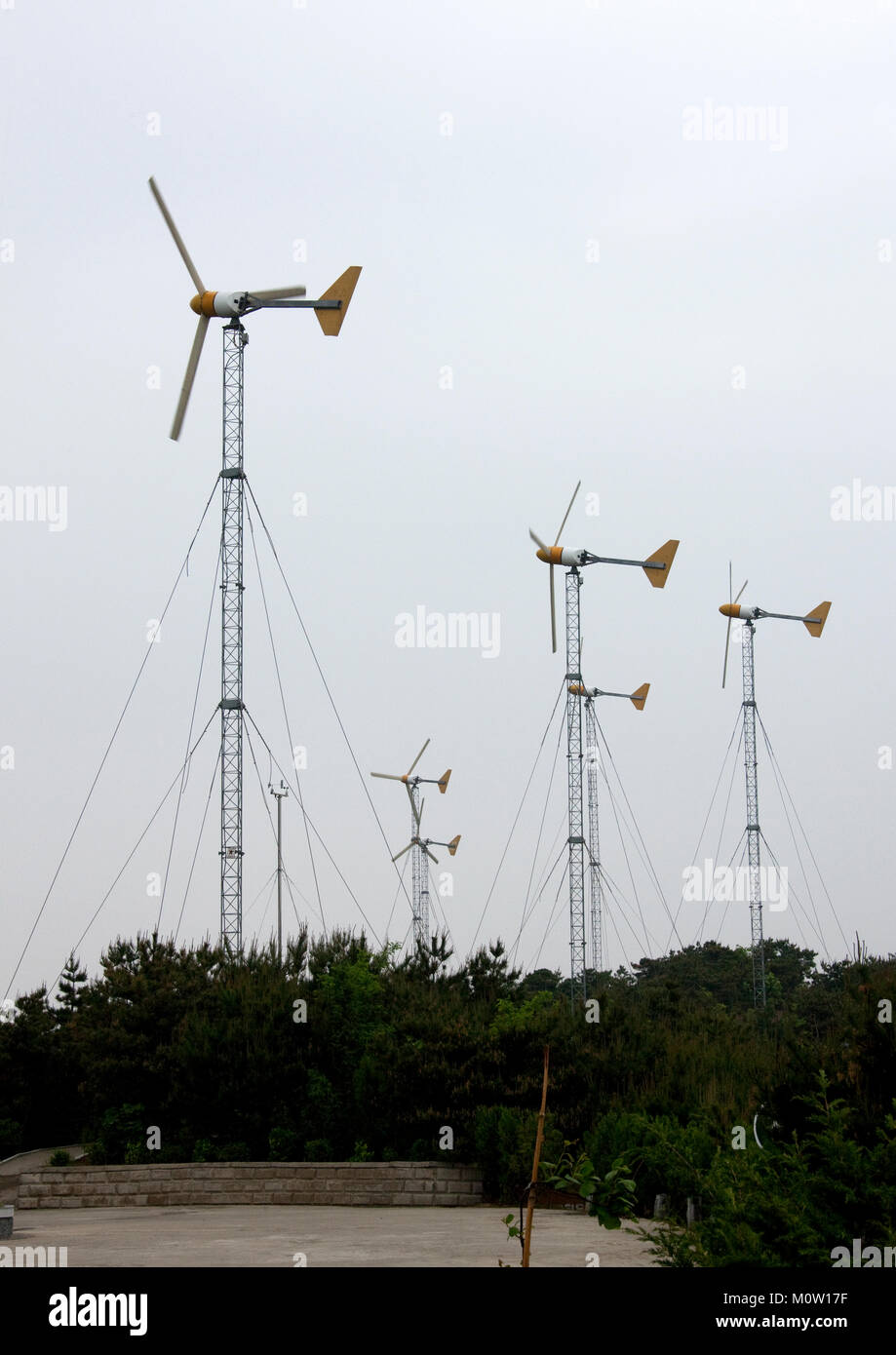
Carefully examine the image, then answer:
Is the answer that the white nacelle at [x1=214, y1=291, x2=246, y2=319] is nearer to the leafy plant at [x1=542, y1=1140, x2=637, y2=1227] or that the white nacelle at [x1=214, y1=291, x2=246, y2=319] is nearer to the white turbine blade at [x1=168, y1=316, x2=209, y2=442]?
the white turbine blade at [x1=168, y1=316, x2=209, y2=442]

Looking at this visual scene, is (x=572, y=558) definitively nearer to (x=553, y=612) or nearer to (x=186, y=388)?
(x=553, y=612)

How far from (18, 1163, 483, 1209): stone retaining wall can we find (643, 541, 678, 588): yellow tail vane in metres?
22.0

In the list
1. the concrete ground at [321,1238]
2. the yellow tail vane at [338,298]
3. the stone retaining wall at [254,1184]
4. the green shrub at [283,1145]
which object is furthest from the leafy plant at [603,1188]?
the yellow tail vane at [338,298]

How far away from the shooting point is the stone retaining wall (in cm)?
2430

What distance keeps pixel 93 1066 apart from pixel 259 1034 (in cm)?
374

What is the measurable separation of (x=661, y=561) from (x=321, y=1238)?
27964mm

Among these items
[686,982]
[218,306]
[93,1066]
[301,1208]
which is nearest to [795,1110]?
[301,1208]

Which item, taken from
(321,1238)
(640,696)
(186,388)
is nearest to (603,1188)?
(321,1238)

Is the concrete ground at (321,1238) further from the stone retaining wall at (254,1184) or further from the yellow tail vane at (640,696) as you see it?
the yellow tail vane at (640,696)

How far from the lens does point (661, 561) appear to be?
41906 mm

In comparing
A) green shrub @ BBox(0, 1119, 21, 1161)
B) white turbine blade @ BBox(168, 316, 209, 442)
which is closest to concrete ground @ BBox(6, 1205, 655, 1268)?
green shrub @ BBox(0, 1119, 21, 1161)

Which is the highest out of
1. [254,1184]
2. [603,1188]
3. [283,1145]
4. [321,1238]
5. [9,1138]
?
[603,1188]

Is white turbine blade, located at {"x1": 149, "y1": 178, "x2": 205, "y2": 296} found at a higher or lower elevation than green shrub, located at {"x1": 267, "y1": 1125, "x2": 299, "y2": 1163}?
higher
